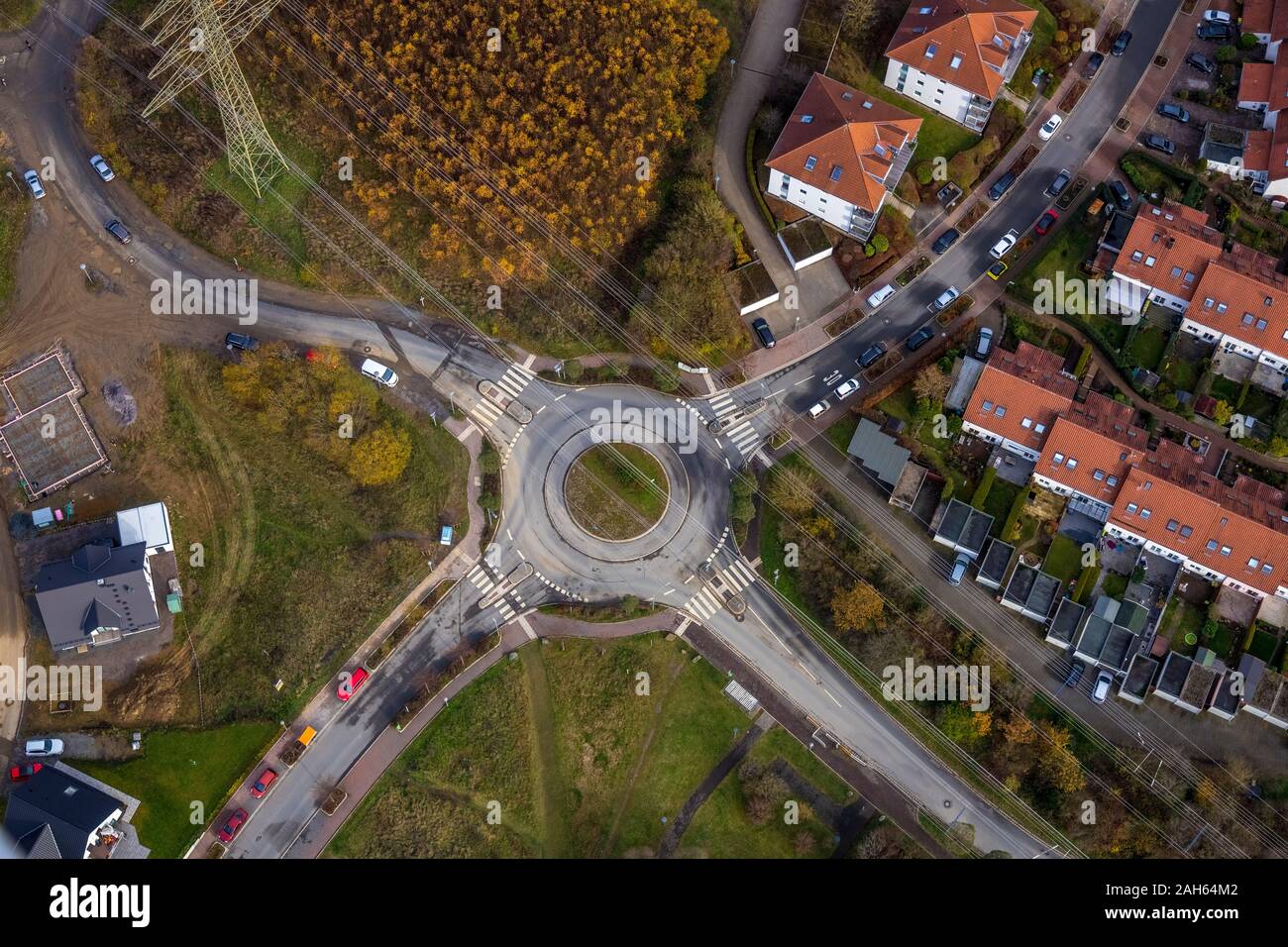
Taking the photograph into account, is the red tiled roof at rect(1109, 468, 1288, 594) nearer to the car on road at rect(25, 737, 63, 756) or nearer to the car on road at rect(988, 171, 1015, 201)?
the car on road at rect(988, 171, 1015, 201)

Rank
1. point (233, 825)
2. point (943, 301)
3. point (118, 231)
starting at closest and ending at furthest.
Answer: point (233, 825), point (118, 231), point (943, 301)

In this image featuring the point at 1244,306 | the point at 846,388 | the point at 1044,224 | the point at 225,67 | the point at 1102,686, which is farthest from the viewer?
the point at 1044,224

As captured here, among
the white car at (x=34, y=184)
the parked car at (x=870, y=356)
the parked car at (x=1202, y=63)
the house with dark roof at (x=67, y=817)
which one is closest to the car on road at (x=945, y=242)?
the parked car at (x=870, y=356)

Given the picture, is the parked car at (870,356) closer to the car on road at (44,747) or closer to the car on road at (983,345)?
the car on road at (983,345)

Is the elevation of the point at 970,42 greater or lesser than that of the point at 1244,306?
greater

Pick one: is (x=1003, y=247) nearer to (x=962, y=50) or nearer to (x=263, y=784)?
(x=962, y=50)

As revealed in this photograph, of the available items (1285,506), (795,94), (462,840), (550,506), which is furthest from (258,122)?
(1285,506)

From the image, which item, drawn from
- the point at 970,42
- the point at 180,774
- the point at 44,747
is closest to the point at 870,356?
the point at 970,42
